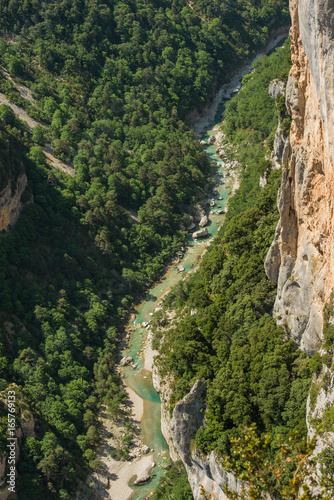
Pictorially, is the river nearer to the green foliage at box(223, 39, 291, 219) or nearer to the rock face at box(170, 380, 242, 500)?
the green foliage at box(223, 39, 291, 219)

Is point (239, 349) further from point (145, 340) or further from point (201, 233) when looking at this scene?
point (201, 233)

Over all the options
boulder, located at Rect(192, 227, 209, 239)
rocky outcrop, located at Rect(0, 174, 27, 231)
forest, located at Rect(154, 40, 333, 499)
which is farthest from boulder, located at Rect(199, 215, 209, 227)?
rocky outcrop, located at Rect(0, 174, 27, 231)

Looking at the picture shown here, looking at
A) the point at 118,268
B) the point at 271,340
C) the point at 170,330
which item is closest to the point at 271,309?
the point at 271,340

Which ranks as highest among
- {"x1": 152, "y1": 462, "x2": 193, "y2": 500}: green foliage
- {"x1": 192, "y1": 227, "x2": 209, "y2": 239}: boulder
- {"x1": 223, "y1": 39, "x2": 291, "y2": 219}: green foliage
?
{"x1": 223, "y1": 39, "x2": 291, "y2": 219}: green foliage

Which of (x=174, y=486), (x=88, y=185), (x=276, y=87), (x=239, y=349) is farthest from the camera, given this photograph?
(x=88, y=185)

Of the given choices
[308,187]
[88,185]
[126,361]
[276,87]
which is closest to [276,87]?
[276,87]

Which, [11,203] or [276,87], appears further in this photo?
[276,87]

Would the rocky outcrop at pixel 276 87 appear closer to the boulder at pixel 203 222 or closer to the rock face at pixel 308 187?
the boulder at pixel 203 222
